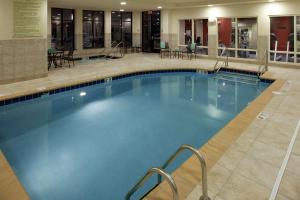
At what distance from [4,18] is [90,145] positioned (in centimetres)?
478

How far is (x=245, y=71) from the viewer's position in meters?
9.69

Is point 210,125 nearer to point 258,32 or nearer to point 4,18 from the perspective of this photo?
point 4,18

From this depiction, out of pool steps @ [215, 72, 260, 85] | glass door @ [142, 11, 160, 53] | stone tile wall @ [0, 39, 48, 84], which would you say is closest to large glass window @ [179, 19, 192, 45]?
glass door @ [142, 11, 160, 53]

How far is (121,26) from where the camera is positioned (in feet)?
52.5

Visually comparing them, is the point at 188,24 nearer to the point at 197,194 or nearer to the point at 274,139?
the point at 274,139

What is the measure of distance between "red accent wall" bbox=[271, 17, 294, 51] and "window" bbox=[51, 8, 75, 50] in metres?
9.47

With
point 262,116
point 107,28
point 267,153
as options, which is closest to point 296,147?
point 267,153

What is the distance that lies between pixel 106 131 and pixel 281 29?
29.9 feet

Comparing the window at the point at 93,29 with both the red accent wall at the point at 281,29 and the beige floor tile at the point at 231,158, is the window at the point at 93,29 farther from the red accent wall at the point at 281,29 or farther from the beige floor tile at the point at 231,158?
the beige floor tile at the point at 231,158

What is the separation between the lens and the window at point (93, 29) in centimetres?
1435

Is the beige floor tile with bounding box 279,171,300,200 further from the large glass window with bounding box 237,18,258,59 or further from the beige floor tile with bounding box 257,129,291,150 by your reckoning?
the large glass window with bounding box 237,18,258,59

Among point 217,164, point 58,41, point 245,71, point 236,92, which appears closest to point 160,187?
point 217,164

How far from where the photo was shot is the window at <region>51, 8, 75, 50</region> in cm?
1303

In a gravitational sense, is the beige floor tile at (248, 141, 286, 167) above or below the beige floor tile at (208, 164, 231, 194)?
above
